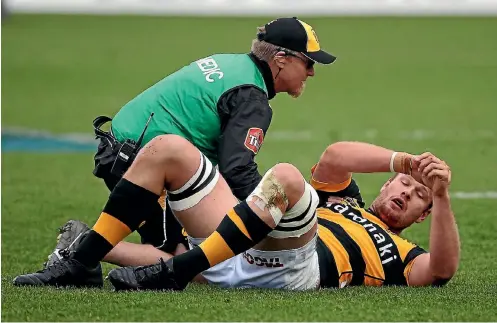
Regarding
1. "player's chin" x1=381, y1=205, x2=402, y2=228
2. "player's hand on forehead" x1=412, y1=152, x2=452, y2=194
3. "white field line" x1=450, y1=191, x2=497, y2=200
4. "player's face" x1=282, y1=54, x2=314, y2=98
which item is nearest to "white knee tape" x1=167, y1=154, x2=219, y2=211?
"player's face" x1=282, y1=54, x2=314, y2=98

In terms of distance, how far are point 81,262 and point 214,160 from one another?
1019 mm

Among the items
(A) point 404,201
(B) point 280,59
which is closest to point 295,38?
(B) point 280,59

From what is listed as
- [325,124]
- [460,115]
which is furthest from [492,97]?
[325,124]

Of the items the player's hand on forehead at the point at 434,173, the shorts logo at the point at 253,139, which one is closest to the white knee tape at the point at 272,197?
the shorts logo at the point at 253,139

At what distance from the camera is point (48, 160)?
13.3m

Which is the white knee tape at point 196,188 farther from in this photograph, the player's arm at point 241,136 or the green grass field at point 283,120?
the green grass field at point 283,120

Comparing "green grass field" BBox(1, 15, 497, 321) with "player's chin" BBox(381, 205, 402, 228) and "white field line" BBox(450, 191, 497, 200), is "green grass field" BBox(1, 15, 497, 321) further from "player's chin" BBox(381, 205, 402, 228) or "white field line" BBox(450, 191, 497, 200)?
"player's chin" BBox(381, 205, 402, 228)

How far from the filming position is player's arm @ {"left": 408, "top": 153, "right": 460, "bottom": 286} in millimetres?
5898

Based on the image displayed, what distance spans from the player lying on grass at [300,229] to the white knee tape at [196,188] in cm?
1

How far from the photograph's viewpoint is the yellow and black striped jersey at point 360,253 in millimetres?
6125

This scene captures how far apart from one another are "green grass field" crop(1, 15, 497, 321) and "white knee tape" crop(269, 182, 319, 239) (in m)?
0.30

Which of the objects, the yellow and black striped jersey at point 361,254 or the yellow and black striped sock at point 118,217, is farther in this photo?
the yellow and black striped jersey at point 361,254

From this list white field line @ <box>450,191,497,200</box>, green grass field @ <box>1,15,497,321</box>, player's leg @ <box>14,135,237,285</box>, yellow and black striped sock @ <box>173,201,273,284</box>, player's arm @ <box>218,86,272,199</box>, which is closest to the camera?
Answer: green grass field @ <box>1,15,497,321</box>

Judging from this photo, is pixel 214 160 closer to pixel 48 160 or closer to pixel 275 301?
pixel 275 301
